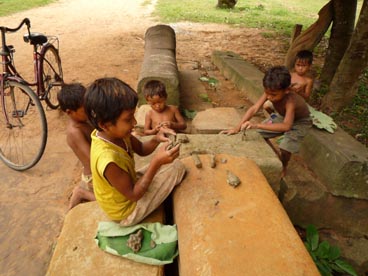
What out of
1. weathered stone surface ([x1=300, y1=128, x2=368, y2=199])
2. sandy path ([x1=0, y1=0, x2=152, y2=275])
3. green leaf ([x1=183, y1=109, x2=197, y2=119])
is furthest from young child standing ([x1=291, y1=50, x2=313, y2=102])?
sandy path ([x1=0, y1=0, x2=152, y2=275])

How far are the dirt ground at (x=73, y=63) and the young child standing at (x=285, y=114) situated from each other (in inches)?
73.8

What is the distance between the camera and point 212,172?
6.32 feet

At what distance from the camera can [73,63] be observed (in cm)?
664

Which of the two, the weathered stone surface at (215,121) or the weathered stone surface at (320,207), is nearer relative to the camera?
the weathered stone surface at (320,207)

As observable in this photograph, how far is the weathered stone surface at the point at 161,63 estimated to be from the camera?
3.72 m

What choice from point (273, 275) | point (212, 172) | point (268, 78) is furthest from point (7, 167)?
point (273, 275)

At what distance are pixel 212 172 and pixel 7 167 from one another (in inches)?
109

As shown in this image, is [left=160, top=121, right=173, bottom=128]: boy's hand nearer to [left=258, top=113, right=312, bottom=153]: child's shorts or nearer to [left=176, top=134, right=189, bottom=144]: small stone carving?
[left=176, top=134, right=189, bottom=144]: small stone carving

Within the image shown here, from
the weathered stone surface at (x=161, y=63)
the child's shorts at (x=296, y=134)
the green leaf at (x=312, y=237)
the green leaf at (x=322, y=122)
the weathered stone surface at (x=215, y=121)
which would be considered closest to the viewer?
the green leaf at (x=312, y=237)

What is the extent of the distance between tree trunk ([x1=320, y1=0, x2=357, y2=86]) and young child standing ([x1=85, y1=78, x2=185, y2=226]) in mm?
4211

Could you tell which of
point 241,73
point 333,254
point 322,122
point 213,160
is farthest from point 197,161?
point 241,73

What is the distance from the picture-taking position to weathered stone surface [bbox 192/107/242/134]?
128 inches

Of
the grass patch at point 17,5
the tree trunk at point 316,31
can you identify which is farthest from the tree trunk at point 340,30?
the grass patch at point 17,5

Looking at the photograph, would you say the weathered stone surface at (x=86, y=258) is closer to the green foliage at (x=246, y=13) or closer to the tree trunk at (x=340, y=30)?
the tree trunk at (x=340, y=30)
